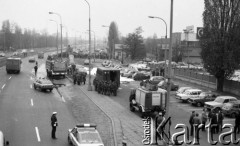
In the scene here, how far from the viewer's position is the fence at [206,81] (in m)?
43.7

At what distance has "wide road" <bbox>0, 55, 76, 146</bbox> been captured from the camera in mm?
20672

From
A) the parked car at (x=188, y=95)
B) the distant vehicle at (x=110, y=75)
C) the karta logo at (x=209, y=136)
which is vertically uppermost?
the distant vehicle at (x=110, y=75)

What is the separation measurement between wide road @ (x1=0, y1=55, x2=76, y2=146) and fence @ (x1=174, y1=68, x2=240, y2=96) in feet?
66.9

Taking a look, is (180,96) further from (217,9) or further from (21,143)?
(21,143)

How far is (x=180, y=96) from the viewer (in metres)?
36.4

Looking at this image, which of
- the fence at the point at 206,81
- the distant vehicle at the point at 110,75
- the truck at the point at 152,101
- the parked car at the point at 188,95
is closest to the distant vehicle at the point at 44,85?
the distant vehicle at the point at 110,75

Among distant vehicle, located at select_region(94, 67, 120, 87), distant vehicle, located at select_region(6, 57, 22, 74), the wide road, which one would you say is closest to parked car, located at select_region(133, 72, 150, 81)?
distant vehicle, located at select_region(94, 67, 120, 87)

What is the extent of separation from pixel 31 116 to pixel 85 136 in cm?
1069

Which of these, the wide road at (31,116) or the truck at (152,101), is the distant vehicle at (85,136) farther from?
the truck at (152,101)

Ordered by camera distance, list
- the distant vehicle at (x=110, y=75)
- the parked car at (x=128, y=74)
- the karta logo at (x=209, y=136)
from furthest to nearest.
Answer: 1. the parked car at (x=128, y=74)
2. the distant vehicle at (x=110, y=75)
3. the karta logo at (x=209, y=136)

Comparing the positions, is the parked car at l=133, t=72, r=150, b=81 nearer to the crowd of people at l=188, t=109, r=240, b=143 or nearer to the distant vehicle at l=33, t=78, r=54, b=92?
the distant vehicle at l=33, t=78, r=54, b=92

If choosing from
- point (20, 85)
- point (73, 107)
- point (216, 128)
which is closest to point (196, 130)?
point (216, 128)

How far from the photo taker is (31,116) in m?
27.0

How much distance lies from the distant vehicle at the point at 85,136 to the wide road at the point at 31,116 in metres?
1.91
